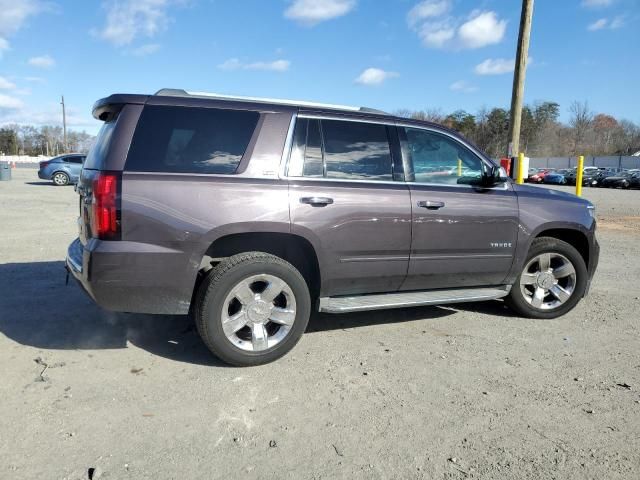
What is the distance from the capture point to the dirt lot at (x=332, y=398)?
258 cm

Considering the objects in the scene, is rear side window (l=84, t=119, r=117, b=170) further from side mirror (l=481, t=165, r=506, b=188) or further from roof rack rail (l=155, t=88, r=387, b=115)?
side mirror (l=481, t=165, r=506, b=188)

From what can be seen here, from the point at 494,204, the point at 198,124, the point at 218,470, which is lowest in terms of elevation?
the point at 218,470

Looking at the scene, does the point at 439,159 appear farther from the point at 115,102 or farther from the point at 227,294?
the point at 115,102

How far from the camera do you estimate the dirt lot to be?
258 cm

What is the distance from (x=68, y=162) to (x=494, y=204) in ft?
76.7

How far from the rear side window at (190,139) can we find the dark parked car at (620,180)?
4142 cm

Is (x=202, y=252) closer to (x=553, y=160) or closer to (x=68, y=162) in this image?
(x=68, y=162)

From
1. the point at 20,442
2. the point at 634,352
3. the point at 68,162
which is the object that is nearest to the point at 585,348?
the point at 634,352

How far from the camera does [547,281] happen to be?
4918 mm

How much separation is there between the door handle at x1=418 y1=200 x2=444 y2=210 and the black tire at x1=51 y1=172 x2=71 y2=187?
908 inches

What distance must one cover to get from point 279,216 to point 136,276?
3.51 ft

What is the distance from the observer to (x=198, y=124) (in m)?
3.62

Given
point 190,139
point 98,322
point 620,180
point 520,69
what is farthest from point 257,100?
point 620,180

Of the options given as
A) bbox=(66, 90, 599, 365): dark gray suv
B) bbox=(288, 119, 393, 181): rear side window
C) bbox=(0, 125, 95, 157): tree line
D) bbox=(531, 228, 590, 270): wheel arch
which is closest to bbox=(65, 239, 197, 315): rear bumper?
Result: bbox=(66, 90, 599, 365): dark gray suv
